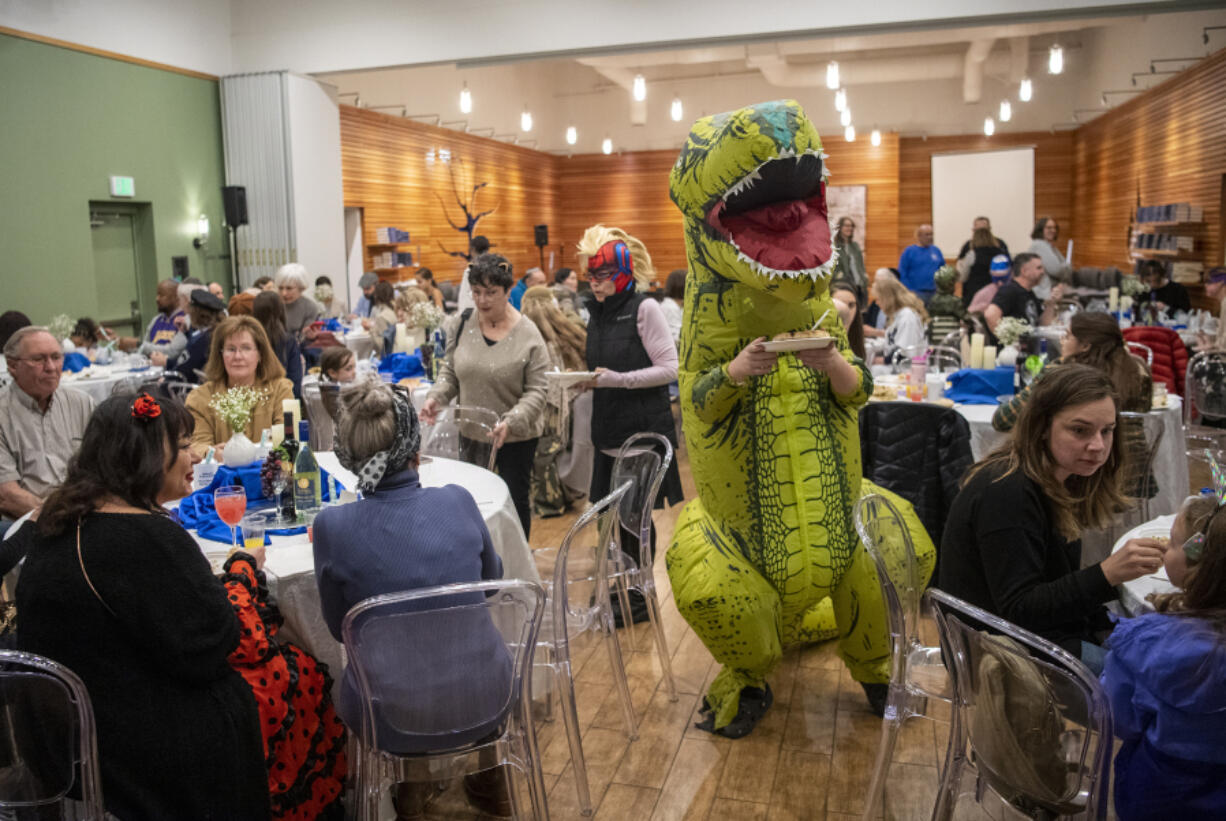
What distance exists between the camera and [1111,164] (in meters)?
14.2

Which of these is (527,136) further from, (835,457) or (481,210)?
(835,457)

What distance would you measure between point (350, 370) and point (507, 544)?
2.42 metres

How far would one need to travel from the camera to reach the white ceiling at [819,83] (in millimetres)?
12758

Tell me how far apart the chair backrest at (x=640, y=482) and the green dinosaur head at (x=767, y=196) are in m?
0.94

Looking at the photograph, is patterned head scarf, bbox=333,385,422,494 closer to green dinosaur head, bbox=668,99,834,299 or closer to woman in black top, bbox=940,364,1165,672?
green dinosaur head, bbox=668,99,834,299

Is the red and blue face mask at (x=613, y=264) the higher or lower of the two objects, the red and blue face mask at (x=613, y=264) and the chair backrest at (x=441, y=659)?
the higher

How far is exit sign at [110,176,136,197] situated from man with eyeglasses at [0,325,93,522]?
571 cm

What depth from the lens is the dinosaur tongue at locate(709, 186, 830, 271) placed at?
287 centimetres

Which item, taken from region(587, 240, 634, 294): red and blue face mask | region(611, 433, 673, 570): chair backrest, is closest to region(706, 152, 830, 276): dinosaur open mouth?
region(611, 433, 673, 570): chair backrest

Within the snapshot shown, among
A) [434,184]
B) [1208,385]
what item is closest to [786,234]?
[1208,385]

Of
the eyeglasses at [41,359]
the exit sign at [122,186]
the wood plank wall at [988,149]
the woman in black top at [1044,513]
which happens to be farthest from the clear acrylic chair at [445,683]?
the wood plank wall at [988,149]

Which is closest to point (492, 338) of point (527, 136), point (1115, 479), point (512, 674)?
point (512, 674)

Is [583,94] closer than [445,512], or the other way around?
[445,512]

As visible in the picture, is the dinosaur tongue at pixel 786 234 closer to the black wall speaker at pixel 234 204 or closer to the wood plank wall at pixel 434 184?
the black wall speaker at pixel 234 204
